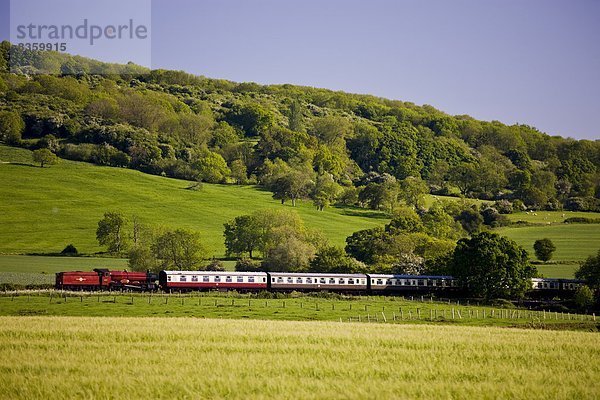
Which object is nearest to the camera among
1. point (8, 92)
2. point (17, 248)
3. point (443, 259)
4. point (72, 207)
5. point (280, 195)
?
point (443, 259)

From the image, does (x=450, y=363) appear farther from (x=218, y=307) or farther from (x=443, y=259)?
(x=443, y=259)

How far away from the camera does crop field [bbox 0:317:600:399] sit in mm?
21531

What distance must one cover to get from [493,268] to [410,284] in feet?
27.5

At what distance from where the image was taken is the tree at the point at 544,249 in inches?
4117

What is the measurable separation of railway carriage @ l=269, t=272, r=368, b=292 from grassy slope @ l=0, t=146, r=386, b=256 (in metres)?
26.8

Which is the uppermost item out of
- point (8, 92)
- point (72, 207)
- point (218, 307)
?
point (8, 92)

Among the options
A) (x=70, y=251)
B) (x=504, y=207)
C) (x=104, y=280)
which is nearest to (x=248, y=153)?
(x=504, y=207)

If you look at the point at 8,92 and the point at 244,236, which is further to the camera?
the point at 8,92

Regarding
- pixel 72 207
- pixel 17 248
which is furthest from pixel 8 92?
pixel 17 248

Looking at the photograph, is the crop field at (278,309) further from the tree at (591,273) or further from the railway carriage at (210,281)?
the tree at (591,273)

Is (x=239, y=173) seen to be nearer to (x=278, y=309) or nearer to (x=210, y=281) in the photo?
(x=210, y=281)

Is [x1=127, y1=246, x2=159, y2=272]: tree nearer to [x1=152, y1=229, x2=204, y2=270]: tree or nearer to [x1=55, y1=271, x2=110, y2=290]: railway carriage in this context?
[x1=152, y1=229, x2=204, y2=270]: tree

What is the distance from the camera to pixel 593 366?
87.3 feet

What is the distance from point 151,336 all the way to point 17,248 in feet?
221
